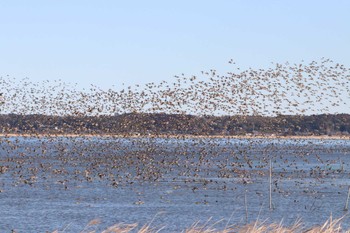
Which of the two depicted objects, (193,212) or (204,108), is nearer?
(193,212)

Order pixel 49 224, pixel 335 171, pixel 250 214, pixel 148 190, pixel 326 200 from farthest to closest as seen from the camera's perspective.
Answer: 1. pixel 335 171
2. pixel 148 190
3. pixel 326 200
4. pixel 250 214
5. pixel 49 224

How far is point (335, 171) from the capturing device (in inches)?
3169

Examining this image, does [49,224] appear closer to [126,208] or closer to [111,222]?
[111,222]

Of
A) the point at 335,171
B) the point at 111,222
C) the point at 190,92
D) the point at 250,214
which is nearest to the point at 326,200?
the point at 250,214

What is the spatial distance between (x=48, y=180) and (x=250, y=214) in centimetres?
2286

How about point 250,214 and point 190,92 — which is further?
point 190,92

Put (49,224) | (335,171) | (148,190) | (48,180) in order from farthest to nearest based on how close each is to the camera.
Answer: (335,171)
(48,180)
(148,190)
(49,224)

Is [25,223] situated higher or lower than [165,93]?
lower

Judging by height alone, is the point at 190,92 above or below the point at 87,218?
above

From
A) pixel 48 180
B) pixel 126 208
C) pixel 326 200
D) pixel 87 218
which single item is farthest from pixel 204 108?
pixel 87 218

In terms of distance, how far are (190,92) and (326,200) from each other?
1997cm

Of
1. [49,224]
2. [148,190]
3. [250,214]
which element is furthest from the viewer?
[148,190]

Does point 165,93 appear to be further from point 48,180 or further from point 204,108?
point 48,180

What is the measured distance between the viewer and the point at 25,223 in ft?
141
